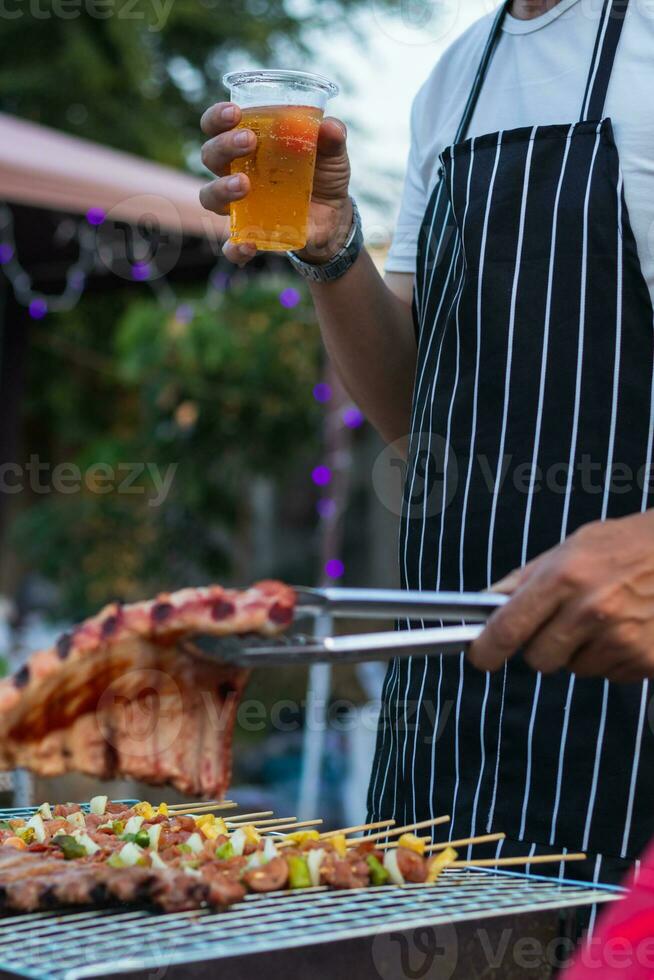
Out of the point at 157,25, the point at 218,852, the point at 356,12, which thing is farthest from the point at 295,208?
the point at 356,12

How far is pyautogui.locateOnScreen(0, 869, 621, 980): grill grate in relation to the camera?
1.29 meters

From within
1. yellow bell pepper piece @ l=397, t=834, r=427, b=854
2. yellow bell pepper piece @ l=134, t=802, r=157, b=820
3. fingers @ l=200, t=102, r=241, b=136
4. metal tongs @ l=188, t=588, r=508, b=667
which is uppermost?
fingers @ l=200, t=102, r=241, b=136

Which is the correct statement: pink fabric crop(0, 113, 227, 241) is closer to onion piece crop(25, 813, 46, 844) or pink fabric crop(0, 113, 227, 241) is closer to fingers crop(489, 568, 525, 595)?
onion piece crop(25, 813, 46, 844)

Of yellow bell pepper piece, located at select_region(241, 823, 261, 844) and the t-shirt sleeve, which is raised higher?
the t-shirt sleeve

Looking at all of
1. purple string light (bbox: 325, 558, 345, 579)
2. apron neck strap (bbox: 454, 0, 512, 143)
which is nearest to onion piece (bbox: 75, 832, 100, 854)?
apron neck strap (bbox: 454, 0, 512, 143)

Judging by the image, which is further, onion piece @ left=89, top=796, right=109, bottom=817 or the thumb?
onion piece @ left=89, top=796, right=109, bottom=817

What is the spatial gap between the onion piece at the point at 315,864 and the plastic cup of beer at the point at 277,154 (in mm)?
990

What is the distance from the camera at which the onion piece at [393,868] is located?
1.68m

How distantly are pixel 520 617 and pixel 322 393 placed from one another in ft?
21.5

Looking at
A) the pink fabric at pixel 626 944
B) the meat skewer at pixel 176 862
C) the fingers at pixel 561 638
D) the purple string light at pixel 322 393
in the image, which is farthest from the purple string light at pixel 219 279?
the pink fabric at pixel 626 944

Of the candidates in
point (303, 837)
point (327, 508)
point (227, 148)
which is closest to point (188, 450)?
point (327, 508)

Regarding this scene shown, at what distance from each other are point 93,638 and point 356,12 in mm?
15834

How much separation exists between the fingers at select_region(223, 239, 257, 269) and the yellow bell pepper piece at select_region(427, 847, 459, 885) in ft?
3.44

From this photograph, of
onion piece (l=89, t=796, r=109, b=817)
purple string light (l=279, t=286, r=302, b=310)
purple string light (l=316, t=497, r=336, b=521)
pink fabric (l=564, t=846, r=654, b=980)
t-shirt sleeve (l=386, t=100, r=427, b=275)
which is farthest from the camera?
purple string light (l=279, t=286, r=302, b=310)
